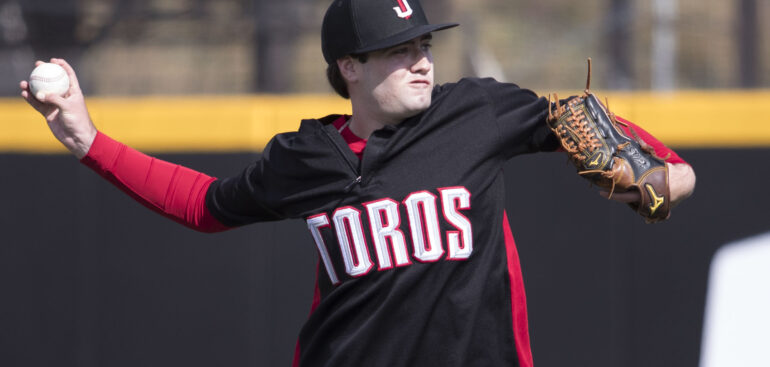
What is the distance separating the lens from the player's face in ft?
6.93

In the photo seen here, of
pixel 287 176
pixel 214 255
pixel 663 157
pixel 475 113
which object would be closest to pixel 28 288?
pixel 214 255

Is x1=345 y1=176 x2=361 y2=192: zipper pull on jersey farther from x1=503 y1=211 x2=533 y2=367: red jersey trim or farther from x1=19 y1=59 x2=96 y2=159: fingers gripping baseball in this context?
x1=19 y1=59 x2=96 y2=159: fingers gripping baseball

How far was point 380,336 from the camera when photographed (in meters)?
2.10

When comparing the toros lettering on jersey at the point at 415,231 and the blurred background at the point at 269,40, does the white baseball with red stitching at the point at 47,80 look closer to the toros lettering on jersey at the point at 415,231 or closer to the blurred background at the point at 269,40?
the toros lettering on jersey at the point at 415,231

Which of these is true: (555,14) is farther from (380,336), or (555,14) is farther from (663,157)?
(380,336)

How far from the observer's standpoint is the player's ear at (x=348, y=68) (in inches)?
87.7

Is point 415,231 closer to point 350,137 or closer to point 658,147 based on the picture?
point 350,137

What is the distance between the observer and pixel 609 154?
211 centimetres

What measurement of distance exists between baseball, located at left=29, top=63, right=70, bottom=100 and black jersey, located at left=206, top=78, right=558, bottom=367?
558 millimetres

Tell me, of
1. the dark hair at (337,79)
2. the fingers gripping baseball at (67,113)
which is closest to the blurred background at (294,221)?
the dark hair at (337,79)

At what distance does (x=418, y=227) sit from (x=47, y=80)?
3.30 feet

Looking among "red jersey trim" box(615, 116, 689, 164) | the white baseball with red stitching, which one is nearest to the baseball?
the white baseball with red stitching

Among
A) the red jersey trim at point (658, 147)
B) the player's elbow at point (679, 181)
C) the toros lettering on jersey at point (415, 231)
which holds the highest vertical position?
the red jersey trim at point (658, 147)

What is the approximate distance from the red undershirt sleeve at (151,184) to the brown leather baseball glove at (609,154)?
94 cm
